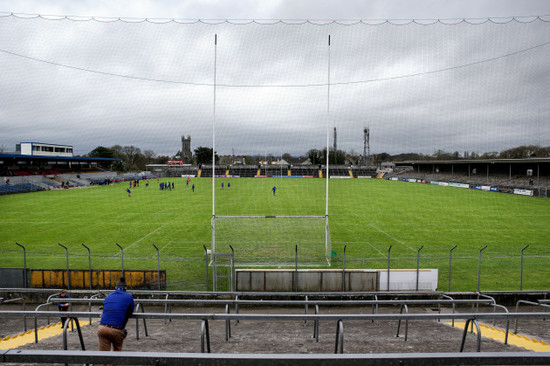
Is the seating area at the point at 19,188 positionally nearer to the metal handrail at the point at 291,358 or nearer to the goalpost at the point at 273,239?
the goalpost at the point at 273,239

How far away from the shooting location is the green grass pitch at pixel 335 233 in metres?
14.8

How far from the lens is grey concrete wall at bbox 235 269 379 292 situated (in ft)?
38.6

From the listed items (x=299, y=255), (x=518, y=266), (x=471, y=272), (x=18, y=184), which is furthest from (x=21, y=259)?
(x=18, y=184)

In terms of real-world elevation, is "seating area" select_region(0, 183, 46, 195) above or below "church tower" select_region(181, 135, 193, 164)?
below

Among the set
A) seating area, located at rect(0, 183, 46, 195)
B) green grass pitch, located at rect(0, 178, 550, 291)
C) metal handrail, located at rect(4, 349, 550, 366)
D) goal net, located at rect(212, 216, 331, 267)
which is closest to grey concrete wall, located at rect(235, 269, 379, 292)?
goal net, located at rect(212, 216, 331, 267)

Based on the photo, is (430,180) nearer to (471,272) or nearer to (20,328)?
(471,272)

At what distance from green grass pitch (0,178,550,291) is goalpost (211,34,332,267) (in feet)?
0.99

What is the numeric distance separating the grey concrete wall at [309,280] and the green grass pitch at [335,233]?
6.44 ft

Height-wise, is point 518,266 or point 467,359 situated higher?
point 467,359

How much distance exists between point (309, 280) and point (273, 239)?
3187 mm

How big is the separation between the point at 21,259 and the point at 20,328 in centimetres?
876

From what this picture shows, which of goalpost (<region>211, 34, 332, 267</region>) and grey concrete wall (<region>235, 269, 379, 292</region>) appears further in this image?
goalpost (<region>211, 34, 332, 267</region>)

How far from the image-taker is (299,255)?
14516 millimetres

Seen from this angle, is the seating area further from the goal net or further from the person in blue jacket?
the person in blue jacket
